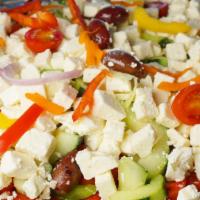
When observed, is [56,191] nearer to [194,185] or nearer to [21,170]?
[21,170]

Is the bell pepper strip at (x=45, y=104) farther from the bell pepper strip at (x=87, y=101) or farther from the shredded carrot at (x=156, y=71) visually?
the shredded carrot at (x=156, y=71)

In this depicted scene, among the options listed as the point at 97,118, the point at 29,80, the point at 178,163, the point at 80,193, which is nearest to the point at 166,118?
the point at 178,163

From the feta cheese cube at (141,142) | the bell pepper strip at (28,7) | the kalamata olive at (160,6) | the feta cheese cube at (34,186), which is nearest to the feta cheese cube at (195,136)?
the feta cheese cube at (141,142)

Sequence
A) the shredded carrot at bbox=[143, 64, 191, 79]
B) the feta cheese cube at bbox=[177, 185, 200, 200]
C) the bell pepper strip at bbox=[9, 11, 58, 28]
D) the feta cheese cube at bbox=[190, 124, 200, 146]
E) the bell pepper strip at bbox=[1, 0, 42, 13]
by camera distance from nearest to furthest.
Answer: the feta cheese cube at bbox=[177, 185, 200, 200] < the feta cheese cube at bbox=[190, 124, 200, 146] < the shredded carrot at bbox=[143, 64, 191, 79] < the bell pepper strip at bbox=[9, 11, 58, 28] < the bell pepper strip at bbox=[1, 0, 42, 13]

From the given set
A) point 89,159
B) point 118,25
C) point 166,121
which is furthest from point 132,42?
point 89,159

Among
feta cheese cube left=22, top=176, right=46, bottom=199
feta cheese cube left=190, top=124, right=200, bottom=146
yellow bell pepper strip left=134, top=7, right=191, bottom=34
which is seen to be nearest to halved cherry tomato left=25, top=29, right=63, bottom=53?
yellow bell pepper strip left=134, top=7, right=191, bottom=34

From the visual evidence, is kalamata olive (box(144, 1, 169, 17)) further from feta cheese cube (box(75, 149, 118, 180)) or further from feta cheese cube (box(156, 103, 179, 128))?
feta cheese cube (box(75, 149, 118, 180))
